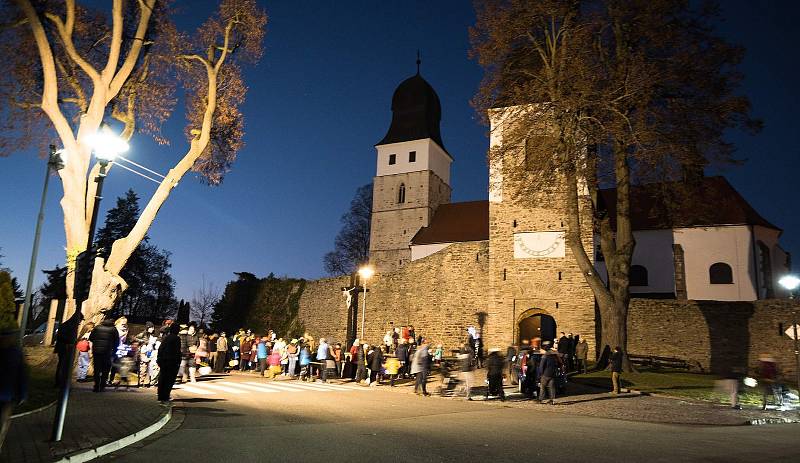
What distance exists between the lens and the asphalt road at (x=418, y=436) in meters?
6.37

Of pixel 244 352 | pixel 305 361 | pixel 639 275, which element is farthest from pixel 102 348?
pixel 639 275

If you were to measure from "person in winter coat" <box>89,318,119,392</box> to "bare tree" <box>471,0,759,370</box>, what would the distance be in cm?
1448

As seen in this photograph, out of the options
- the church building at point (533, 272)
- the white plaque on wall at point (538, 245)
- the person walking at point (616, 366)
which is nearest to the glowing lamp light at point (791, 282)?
the person walking at point (616, 366)

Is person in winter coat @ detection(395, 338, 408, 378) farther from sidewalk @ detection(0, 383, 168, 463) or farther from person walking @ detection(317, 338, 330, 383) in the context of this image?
sidewalk @ detection(0, 383, 168, 463)

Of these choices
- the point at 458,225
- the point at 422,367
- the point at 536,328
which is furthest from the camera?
the point at 458,225

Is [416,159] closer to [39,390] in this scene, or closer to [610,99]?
[610,99]

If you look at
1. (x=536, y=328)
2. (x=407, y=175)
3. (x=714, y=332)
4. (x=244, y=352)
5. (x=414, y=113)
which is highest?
(x=414, y=113)

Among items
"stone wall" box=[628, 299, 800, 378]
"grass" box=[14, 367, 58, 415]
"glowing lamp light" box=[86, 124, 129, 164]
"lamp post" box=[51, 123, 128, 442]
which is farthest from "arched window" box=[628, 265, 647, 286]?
"glowing lamp light" box=[86, 124, 129, 164]

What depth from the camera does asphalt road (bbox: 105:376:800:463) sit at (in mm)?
6367

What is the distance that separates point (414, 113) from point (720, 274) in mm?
31543

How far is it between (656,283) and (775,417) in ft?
76.1

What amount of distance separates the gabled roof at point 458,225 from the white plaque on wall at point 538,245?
15514 mm

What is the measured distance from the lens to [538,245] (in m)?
26.1

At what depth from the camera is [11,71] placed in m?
17.0
